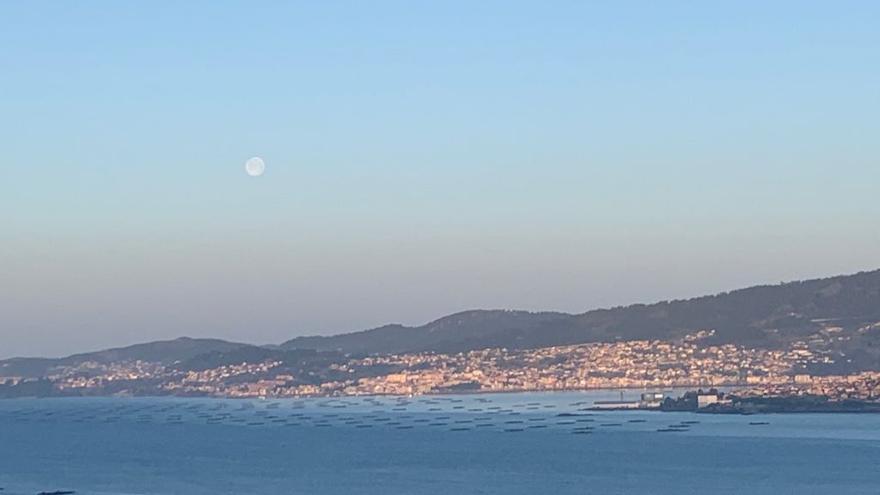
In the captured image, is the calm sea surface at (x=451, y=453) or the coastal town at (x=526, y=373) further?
the coastal town at (x=526, y=373)

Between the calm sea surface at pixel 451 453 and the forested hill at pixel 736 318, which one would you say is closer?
the calm sea surface at pixel 451 453

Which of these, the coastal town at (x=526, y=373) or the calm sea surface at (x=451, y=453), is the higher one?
the coastal town at (x=526, y=373)

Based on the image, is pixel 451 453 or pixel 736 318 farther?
pixel 736 318

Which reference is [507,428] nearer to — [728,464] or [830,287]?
[728,464]

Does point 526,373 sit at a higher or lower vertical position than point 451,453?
higher

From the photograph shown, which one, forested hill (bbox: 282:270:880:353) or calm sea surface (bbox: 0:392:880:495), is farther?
forested hill (bbox: 282:270:880:353)
